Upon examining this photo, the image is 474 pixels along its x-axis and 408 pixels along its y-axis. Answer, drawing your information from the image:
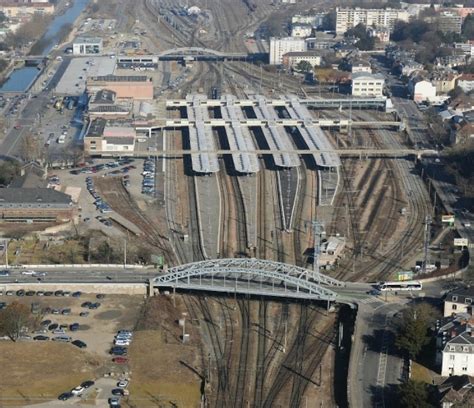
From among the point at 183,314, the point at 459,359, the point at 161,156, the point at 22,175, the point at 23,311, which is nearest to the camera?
the point at 459,359

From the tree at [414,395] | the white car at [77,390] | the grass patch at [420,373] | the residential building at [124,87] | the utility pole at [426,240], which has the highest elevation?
the tree at [414,395]

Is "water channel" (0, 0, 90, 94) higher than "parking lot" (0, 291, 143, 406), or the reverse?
"parking lot" (0, 291, 143, 406)

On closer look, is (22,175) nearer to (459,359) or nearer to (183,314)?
(183,314)

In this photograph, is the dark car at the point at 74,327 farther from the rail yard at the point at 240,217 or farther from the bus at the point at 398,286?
the bus at the point at 398,286

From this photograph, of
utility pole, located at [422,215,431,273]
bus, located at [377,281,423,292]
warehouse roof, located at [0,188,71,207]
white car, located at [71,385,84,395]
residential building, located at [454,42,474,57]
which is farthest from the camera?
residential building, located at [454,42,474,57]

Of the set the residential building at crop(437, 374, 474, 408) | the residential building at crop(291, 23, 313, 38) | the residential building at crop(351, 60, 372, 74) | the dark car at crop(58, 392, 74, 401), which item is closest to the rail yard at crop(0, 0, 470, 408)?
the dark car at crop(58, 392, 74, 401)

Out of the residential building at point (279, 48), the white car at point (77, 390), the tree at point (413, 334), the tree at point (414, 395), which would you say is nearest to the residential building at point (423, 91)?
the residential building at point (279, 48)

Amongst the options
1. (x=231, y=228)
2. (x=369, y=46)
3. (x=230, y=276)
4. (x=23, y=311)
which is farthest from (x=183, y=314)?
(x=369, y=46)

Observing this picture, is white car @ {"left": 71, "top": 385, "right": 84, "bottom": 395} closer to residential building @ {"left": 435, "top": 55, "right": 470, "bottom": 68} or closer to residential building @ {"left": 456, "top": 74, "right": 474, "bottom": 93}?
residential building @ {"left": 456, "top": 74, "right": 474, "bottom": 93}
